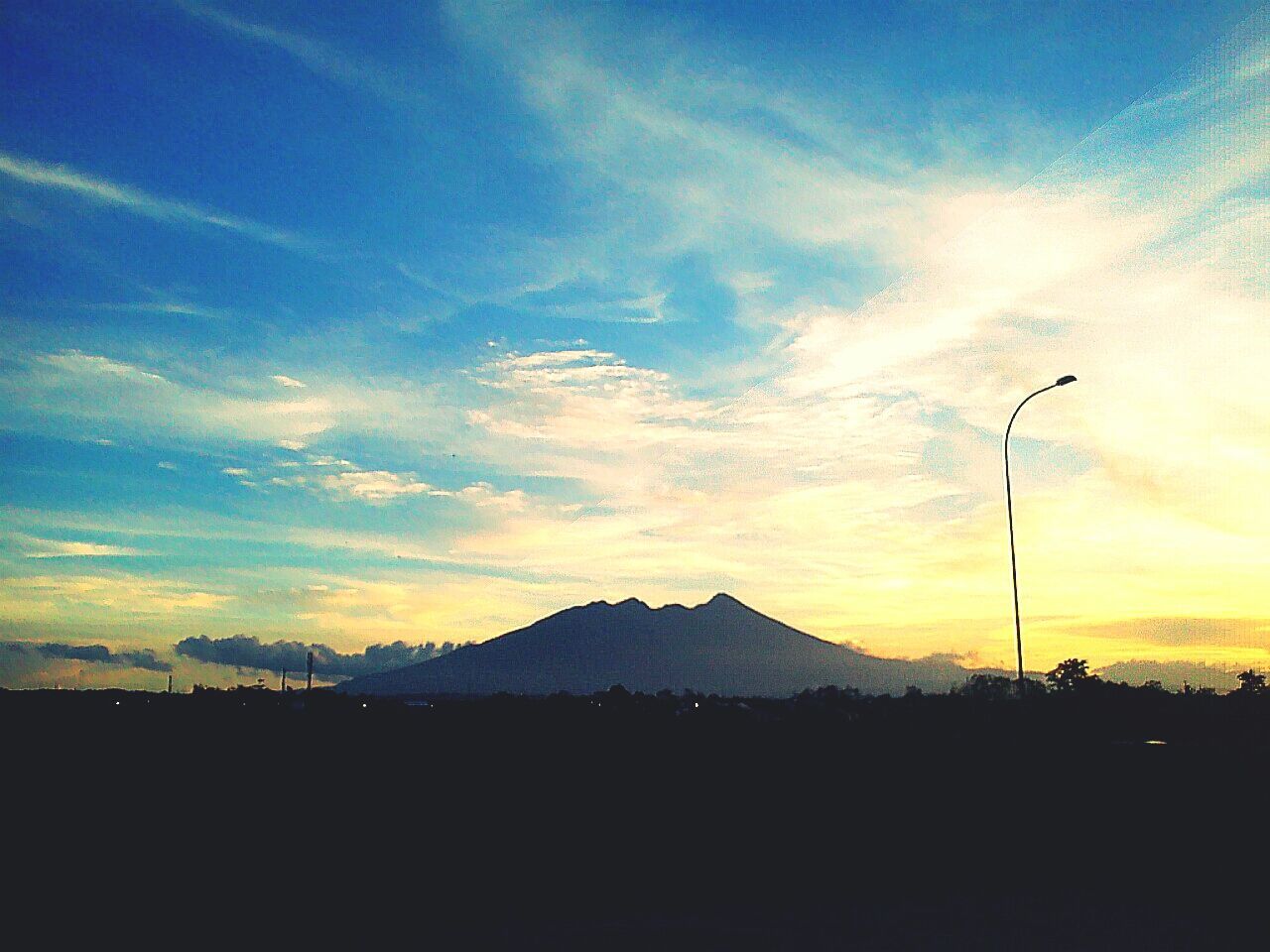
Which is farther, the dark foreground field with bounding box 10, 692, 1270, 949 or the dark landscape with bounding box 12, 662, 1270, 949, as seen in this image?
the dark landscape with bounding box 12, 662, 1270, 949

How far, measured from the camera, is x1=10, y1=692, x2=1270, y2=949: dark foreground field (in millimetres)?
12336

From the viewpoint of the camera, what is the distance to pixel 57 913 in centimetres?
1263

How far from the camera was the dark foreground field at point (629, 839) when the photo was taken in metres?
12.3

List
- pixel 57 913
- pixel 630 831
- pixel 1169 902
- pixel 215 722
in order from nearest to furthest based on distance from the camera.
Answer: pixel 57 913 → pixel 1169 902 → pixel 630 831 → pixel 215 722

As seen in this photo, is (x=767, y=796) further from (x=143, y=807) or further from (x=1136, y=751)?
(x=143, y=807)

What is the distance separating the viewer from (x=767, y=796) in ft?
55.5

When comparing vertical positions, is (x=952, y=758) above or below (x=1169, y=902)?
above

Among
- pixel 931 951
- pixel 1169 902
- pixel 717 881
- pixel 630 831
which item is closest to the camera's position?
pixel 931 951

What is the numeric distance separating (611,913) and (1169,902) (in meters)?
7.59

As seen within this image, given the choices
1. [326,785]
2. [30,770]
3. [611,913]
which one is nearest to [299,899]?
[326,785]

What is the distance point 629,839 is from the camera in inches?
634

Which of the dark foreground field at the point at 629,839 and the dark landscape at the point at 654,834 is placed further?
the dark landscape at the point at 654,834

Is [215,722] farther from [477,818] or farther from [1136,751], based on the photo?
[1136,751]

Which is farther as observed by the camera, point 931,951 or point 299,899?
point 299,899
